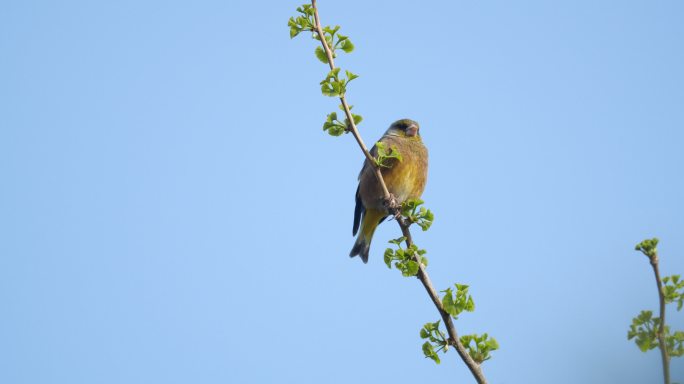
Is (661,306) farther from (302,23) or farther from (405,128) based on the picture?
(405,128)

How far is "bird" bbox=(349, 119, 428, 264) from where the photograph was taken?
6.62 meters

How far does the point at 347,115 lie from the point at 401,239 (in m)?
0.69

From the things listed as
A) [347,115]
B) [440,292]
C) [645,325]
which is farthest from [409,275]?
[645,325]

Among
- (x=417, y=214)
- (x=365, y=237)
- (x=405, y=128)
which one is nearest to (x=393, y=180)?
(x=365, y=237)

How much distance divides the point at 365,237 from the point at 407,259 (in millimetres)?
3827

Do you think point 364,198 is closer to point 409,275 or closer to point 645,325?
point 409,275

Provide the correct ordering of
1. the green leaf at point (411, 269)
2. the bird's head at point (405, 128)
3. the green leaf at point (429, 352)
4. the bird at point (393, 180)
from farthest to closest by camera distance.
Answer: the bird's head at point (405, 128)
the bird at point (393, 180)
the green leaf at point (411, 269)
the green leaf at point (429, 352)

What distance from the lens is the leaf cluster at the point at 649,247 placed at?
2.39m

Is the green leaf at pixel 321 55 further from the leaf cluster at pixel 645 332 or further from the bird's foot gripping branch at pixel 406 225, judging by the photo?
the leaf cluster at pixel 645 332

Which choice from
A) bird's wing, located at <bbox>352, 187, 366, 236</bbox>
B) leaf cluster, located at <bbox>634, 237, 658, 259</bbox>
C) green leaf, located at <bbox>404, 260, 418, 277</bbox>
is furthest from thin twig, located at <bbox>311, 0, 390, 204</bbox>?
bird's wing, located at <bbox>352, 187, 366, 236</bbox>

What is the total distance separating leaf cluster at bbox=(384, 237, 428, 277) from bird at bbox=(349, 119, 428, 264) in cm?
286

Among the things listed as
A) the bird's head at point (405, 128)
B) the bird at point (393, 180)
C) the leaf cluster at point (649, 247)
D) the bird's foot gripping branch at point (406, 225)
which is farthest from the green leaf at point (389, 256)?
the bird's head at point (405, 128)

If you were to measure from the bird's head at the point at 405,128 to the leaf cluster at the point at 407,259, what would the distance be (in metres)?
4.15

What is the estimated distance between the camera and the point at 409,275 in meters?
3.28
